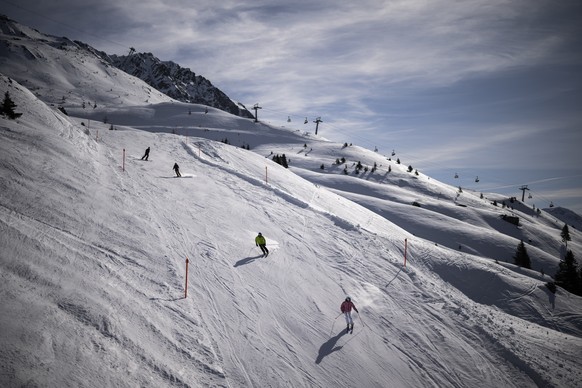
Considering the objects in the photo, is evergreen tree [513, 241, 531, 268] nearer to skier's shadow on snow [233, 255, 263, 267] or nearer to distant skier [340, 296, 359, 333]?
distant skier [340, 296, 359, 333]

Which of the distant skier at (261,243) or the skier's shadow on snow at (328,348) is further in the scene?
the distant skier at (261,243)

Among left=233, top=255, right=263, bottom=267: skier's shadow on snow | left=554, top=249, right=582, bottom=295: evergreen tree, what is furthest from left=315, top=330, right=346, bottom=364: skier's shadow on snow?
left=554, top=249, right=582, bottom=295: evergreen tree

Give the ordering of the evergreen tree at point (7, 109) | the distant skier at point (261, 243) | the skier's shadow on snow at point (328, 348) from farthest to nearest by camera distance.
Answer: the evergreen tree at point (7, 109) → the distant skier at point (261, 243) → the skier's shadow on snow at point (328, 348)

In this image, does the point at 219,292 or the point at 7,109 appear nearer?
the point at 219,292

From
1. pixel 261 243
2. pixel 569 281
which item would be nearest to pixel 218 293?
pixel 261 243

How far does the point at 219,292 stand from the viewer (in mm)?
11633

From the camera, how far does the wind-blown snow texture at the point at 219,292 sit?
26.8 feet

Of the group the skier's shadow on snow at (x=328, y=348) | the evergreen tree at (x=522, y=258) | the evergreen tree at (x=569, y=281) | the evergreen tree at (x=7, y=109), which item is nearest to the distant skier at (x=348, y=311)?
the skier's shadow on snow at (x=328, y=348)

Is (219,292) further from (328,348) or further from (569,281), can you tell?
(569,281)

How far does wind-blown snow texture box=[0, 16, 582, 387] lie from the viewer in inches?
322

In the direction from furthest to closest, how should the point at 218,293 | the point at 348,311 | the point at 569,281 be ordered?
1. the point at 569,281
2. the point at 348,311
3. the point at 218,293

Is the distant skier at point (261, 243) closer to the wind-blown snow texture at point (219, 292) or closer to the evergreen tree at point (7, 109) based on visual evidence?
the wind-blown snow texture at point (219, 292)

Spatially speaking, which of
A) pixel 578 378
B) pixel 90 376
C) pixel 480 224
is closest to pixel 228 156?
pixel 90 376

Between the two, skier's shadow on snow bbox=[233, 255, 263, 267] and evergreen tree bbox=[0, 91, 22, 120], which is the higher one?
evergreen tree bbox=[0, 91, 22, 120]
